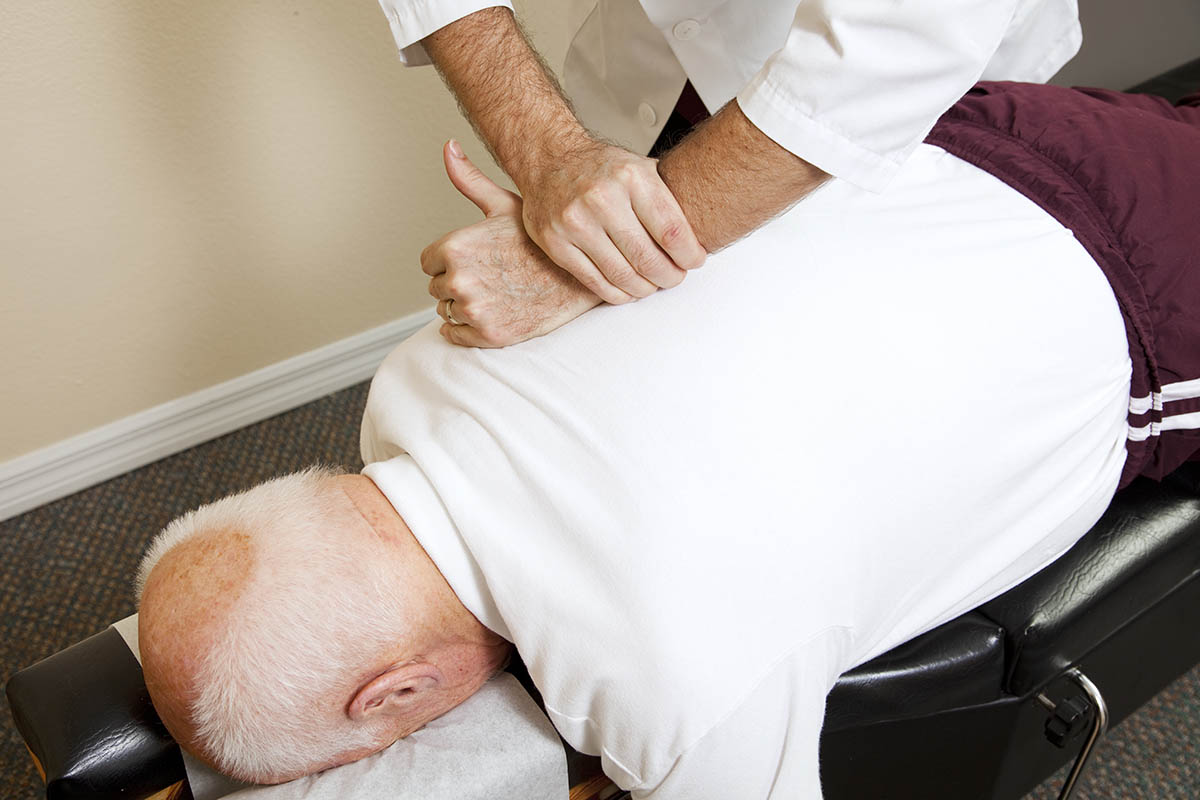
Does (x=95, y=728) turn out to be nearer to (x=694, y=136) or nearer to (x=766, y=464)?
(x=766, y=464)

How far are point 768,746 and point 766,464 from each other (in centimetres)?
23

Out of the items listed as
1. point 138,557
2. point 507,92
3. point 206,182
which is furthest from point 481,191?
point 138,557

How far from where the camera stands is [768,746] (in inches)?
32.1

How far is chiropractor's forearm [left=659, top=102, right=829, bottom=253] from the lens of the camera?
Answer: 923mm

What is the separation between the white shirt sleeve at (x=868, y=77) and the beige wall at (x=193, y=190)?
1113 mm

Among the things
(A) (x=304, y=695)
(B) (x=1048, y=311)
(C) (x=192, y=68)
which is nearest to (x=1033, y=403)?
(B) (x=1048, y=311)

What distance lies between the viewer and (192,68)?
1.66 meters

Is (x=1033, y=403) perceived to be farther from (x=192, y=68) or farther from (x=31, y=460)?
(x=31, y=460)

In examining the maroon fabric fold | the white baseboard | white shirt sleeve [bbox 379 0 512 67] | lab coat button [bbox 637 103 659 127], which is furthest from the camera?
the white baseboard

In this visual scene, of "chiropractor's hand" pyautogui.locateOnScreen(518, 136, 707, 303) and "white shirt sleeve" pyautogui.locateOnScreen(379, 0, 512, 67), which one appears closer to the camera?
"chiropractor's hand" pyautogui.locateOnScreen(518, 136, 707, 303)

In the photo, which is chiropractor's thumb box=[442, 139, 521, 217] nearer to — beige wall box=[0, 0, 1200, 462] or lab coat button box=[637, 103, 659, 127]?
lab coat button box=[637, 103, 659, 127]

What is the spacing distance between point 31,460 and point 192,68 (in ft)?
2.54

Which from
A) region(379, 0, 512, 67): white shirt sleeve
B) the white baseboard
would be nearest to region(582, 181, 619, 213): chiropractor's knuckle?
region(379, 0, 512, 67): white shirt sleeve

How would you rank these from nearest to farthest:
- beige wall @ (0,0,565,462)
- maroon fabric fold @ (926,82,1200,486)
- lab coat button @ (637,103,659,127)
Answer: maroon fabric fold @ (926,82,1200,486) → lab coat button @ (637,103,659,127) → beige wall @ (0,0,565,462)
